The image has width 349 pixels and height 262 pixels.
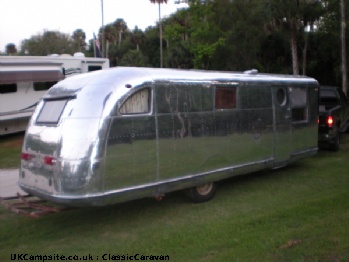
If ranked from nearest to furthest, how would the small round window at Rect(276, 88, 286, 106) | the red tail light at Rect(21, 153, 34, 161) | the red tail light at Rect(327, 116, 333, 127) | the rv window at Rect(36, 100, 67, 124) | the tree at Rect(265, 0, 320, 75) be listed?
the rv window at Rect(36, 100, 67, 124), the red tail light at Rect(21, 153, 34, 161), the small round window at Rect(276, 88, 286, 106), the red tail light at Rect(327, 116, 333, 127), the tree at Rect(265, 0, 320, 75)

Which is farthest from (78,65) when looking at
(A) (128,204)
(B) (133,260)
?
(B) (133,260)

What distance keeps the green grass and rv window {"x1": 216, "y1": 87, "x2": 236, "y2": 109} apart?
5.49 ft

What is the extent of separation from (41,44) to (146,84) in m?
40.4

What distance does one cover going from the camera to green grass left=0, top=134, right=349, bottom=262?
4.81 metres

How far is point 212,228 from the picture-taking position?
18.4 ft

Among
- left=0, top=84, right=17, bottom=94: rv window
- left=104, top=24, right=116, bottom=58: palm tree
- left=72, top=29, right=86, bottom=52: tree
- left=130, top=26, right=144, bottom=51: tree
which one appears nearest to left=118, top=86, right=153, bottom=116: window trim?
left=0, top=84, right=17, bottom=94: rv window

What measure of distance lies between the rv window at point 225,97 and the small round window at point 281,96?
4.89ft

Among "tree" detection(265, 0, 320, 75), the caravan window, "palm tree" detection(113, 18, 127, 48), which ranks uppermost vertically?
"palm tree" detection(113, 18, 127, 48)

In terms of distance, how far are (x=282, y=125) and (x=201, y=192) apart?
8.29 feet

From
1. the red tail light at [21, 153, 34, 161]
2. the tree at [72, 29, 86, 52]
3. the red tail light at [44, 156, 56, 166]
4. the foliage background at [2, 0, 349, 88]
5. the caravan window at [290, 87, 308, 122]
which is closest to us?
the red tail light at [44, 156, 56, 166]

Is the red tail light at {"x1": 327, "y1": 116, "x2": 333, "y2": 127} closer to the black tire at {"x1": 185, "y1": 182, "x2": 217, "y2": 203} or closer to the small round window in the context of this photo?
the small round window

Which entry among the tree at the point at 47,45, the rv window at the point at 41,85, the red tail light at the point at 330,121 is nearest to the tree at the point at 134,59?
the tree at the point at 47,45

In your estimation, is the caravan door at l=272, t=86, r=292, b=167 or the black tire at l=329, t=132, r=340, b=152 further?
the black tire at l=329, t=132, r=340, b=152

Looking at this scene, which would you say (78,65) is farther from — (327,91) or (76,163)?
(76,163)
